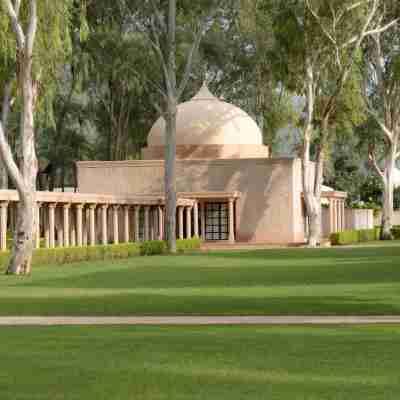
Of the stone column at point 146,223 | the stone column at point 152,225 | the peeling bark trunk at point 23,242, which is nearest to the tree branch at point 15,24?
the peeling bark trunk at point 23,242

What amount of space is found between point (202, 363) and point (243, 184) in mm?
51694

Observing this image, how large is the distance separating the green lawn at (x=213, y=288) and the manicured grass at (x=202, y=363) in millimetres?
3860

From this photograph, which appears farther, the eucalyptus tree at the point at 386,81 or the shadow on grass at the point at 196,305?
the eucalyptus tree at the point at 386,81

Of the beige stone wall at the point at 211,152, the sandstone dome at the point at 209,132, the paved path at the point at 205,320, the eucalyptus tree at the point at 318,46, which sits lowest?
the paved path at the point at 205,320

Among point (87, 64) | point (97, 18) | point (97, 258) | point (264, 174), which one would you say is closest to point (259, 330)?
point (97, 258)

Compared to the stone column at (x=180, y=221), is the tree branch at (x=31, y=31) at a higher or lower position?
higher

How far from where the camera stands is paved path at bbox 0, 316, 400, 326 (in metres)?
17.3

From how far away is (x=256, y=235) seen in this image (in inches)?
2478

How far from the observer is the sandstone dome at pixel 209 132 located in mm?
64938

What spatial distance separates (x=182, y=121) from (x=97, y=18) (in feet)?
56.0

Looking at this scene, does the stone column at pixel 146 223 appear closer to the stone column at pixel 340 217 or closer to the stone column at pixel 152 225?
the stone column at pixel 152 225

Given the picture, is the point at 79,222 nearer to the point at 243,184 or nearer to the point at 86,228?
the point at 86,228

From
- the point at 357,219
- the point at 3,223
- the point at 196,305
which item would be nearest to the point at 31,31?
the point at 3,223

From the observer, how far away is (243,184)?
6369cm
